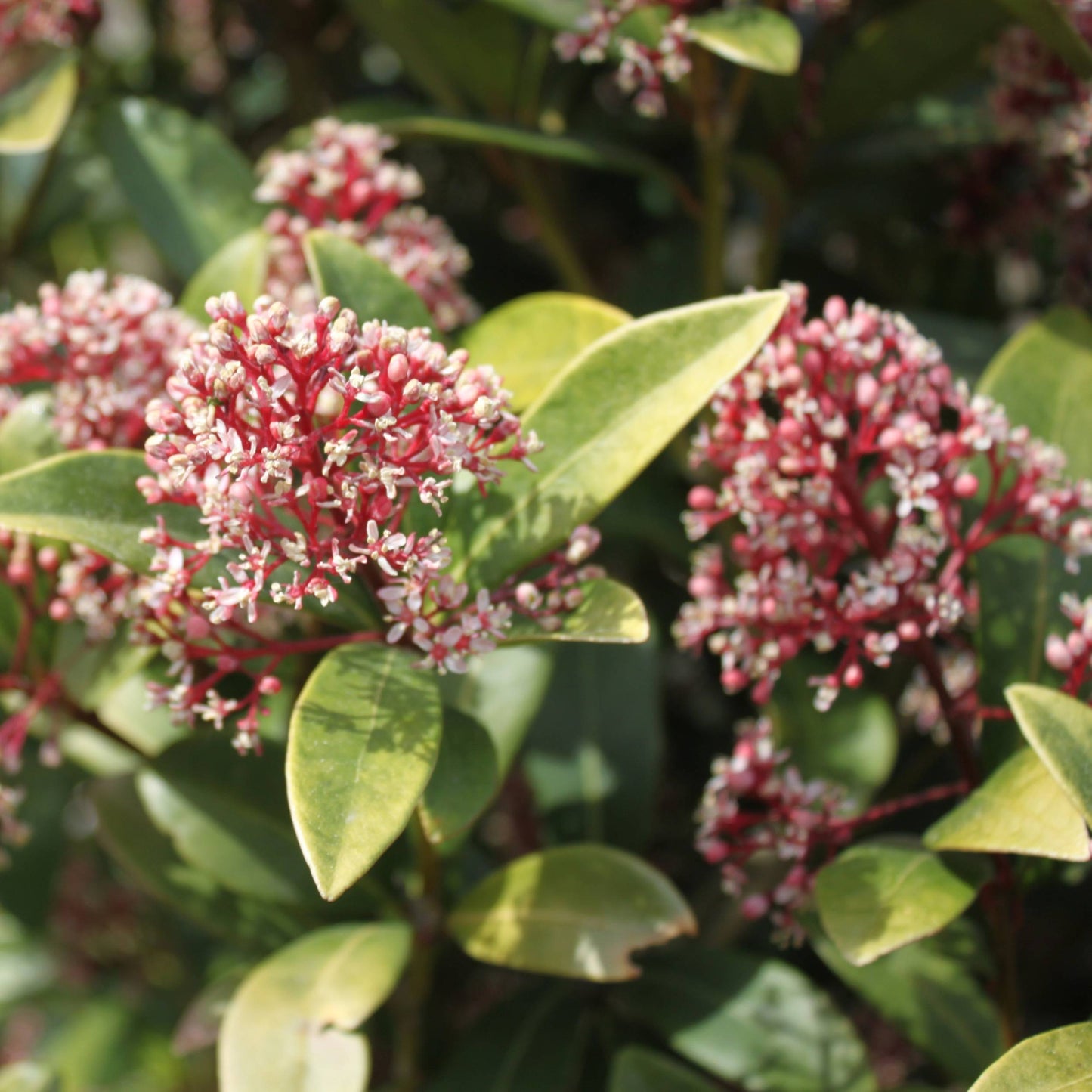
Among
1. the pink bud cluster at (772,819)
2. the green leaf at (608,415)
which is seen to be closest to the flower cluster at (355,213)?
the green leaf at (608,415)

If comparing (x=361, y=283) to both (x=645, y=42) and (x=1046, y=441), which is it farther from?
(x=1046, y=441)

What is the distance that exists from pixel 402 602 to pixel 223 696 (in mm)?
455

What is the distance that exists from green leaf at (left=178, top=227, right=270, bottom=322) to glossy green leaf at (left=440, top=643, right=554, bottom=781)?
62 centimetres

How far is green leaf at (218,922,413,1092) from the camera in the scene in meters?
1.46

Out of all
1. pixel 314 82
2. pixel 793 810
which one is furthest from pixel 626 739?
pixel 314 82

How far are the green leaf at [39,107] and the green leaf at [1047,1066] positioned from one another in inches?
70.3

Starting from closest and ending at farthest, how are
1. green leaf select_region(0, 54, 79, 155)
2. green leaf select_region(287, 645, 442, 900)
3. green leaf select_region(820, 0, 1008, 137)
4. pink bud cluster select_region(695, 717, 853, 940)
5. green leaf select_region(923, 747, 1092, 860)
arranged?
1. green leaf select_region(287, 645, 442, 900)
2. green leaf select_region(923, 747, 1092, 860)
3. pink bud cluster select_region(695, 717, 853, 940)
4. green leaf select_region(0, 54, 79, 155)
5. green leaf select_region(820, 0, 1008, 137)

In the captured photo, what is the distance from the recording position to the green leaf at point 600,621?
4.14 ft

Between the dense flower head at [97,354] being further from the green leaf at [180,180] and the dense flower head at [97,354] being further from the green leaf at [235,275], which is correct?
the green leaf at [180,180]

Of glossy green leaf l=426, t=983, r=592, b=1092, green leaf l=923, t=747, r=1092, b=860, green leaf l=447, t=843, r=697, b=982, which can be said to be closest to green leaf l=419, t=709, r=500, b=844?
green leaf l=447, t=843, r=697, b=982

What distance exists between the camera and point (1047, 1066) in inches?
47.9

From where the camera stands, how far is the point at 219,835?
1.76 m

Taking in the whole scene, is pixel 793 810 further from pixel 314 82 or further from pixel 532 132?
pixel 314 82

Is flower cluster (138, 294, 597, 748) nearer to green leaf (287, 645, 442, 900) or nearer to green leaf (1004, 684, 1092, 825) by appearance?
green leaf (287, 645, 442, 900)
